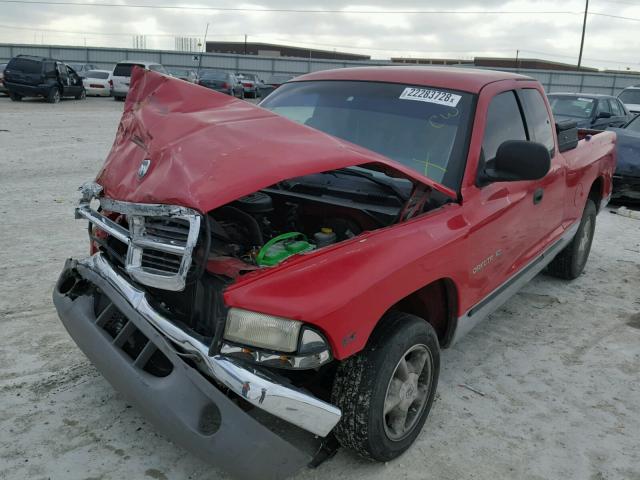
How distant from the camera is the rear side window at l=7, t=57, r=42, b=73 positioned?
65.5 feet

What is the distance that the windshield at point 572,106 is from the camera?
12019 mm

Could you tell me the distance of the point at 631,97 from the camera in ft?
56.8

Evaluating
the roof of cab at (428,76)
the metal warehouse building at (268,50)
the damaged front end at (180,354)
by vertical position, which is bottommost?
the damaged front end at (180,354)

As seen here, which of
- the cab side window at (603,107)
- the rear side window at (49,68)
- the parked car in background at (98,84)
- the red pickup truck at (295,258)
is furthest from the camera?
the parked car in background at (98,84)

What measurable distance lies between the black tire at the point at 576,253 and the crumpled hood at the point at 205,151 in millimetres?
2715

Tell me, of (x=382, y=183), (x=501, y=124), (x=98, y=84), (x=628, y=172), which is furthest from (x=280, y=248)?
(x=98, y=84)

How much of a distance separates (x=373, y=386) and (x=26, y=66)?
70.9ft

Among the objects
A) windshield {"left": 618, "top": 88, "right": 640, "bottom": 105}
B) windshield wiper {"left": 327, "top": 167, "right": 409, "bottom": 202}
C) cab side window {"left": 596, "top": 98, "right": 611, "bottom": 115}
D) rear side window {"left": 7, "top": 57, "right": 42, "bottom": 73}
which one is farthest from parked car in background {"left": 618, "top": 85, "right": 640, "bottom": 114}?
rear side window {"left": 7, "top": 57, "right": 42, "bottom": 73}

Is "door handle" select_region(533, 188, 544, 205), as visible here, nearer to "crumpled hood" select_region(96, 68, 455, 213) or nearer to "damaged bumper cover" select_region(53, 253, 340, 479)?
"crumpled hood" select_region(96, 68, 455, 213)

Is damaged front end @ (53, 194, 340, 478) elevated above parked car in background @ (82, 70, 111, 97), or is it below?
below

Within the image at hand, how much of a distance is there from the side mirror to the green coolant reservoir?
1.14 metres

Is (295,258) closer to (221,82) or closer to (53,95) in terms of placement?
(53,95)

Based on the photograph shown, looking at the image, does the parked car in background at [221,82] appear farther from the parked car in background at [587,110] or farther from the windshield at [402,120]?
the windshield at [402,120]

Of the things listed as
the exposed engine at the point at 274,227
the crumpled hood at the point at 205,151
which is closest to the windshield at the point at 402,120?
the crumpled hood at the point at 205,151
